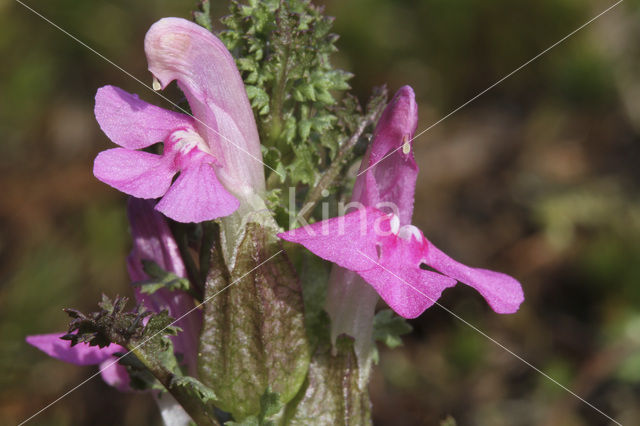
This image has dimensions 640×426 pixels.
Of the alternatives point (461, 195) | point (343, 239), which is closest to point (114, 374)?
point (343, 239)

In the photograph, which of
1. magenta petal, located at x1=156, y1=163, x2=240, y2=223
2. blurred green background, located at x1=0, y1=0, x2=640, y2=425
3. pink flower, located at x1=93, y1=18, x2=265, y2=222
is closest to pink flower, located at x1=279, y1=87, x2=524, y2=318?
magenta petal, located at x1=156, y1=163, x2=240, y2=223

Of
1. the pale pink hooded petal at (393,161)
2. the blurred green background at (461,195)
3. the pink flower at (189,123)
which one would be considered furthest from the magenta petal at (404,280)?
the blurred green background at (461,195)

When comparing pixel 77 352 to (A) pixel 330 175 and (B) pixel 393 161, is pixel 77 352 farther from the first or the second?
(B) pixel 393 161

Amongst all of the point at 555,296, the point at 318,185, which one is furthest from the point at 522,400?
the point at 318,185

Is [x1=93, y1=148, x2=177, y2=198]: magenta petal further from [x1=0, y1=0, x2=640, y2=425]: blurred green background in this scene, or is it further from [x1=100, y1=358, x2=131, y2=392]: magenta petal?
[x1=0, y1=0, x2=640, y2=425]: blurred green background

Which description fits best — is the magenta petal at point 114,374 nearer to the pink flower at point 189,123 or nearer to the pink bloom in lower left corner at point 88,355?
the pink bloom in lower left corner at point 88,355
